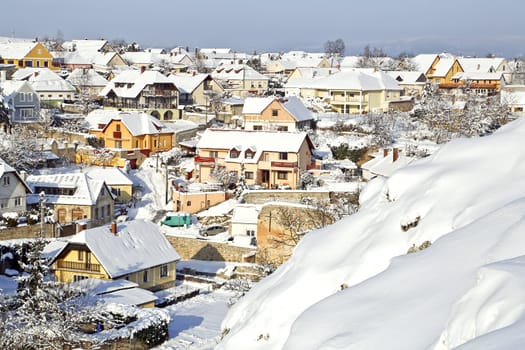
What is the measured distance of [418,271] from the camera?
7195mm

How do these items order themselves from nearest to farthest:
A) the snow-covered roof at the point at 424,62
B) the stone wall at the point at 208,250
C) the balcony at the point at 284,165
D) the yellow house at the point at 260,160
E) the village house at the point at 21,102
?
the stone wall at the point at 208,250 → the balcony at the point at 284,165 → the yellow house at the point at 260,160 → the village house at the point at 21,102 → the snow-covered roof at the point at 424,62

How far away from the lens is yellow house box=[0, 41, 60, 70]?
246ft

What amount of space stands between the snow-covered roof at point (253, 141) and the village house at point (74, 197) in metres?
7.75

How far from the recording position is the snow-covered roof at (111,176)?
36219mm

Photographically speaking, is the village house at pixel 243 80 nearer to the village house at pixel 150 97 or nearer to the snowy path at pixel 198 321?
the village house at pixel 150 97

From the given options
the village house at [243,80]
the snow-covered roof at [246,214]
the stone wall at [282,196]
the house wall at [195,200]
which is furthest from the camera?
the village house at [243,80]

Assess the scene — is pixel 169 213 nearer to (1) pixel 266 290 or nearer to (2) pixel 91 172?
(2) pixel 91 172

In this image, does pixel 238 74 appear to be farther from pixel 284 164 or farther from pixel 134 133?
pixel 284 164

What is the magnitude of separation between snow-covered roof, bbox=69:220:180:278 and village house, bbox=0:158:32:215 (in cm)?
725

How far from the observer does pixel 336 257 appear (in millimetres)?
9555

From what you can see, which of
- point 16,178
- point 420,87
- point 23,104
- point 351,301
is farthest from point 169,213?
point 420,87

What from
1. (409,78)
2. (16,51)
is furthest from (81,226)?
(16,51)

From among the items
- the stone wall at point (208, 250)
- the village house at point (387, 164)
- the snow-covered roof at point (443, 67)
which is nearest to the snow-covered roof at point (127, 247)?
the stone wall at point (208, 250)

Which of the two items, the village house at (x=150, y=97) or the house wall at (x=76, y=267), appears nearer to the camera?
the house wall at (x=76, y=267)
